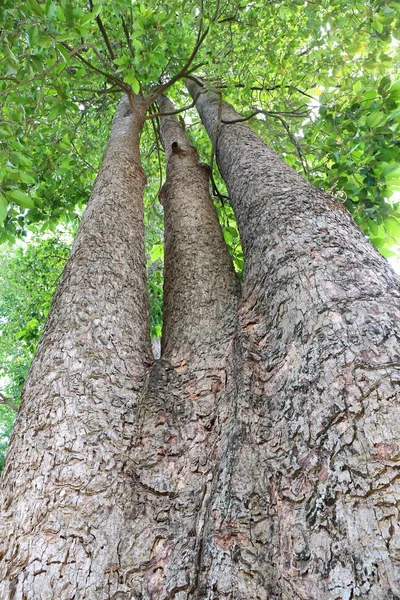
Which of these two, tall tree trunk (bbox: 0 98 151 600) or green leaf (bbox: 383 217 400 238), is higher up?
green leaf (bbox: 383 217 400 238)

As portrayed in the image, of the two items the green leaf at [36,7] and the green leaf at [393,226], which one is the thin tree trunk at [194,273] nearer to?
the green leaf at [393,226]

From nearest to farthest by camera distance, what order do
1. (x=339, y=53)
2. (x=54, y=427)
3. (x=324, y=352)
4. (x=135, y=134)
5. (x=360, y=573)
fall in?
(x=360, y=573), (x=324, y=352), (x=54, y=427), (x=135, y=134), (x=339, y=53)

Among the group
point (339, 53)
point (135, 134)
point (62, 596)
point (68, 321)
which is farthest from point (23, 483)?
point (339, 53)

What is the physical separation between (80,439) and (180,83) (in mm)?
5134

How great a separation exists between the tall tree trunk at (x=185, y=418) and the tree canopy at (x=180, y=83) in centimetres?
71

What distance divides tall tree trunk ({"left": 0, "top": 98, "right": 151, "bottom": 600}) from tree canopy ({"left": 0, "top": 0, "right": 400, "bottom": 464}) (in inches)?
16.5

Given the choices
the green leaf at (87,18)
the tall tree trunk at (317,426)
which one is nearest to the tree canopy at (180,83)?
the green leaf at (87,18)

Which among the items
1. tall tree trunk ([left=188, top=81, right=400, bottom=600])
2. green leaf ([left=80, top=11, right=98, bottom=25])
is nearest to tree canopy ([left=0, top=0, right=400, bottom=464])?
green leaf ([left=80, top=11, right=98, bottom=25])

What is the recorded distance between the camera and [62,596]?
2.77ft

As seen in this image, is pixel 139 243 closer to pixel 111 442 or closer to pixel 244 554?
pixel 111 442

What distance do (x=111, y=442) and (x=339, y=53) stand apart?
4.02 meters

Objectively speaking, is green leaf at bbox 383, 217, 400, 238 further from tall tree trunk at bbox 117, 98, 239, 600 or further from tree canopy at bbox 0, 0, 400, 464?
tall tree trunk at bbox 117, 98, 239, 600

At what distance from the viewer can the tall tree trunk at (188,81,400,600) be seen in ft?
2.41

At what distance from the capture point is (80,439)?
1119mm
